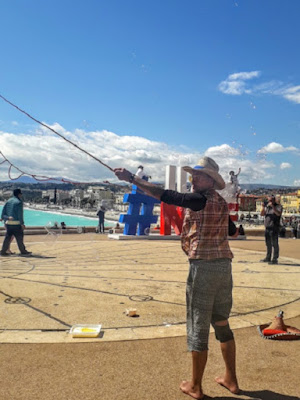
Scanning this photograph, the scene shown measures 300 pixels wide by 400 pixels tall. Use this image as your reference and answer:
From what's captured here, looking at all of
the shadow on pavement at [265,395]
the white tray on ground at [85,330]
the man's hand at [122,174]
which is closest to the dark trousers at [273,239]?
the white tray on ground at [85,330]

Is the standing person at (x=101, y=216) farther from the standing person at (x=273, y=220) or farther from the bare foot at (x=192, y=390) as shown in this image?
the bare foot at (x=192, y=390)

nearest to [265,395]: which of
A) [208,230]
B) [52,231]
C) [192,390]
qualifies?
[192,390]

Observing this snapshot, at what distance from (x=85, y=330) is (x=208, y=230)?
2106 mm

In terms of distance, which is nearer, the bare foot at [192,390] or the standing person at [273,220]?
the bare foot at [192,390]

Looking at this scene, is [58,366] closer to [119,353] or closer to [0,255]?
[119,353]

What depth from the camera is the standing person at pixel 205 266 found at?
10.5 feet

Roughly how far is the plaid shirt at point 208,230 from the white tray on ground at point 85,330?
1.75 metres

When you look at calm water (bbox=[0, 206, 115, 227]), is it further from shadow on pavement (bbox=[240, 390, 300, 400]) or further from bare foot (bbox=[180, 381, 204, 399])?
shadow on pavement (bbox=[240, 390, 300, 400])

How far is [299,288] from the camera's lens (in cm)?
735

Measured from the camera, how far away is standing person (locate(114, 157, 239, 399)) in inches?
126

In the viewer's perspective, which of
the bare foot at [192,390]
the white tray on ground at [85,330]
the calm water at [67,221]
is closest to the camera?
the bare foot at [192,390]

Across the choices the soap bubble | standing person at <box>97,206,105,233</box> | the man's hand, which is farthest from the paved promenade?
standing person at <box>97,206,105,233</box>

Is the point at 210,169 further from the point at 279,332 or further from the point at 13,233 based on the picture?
the point at 13,233

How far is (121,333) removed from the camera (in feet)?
14.9
